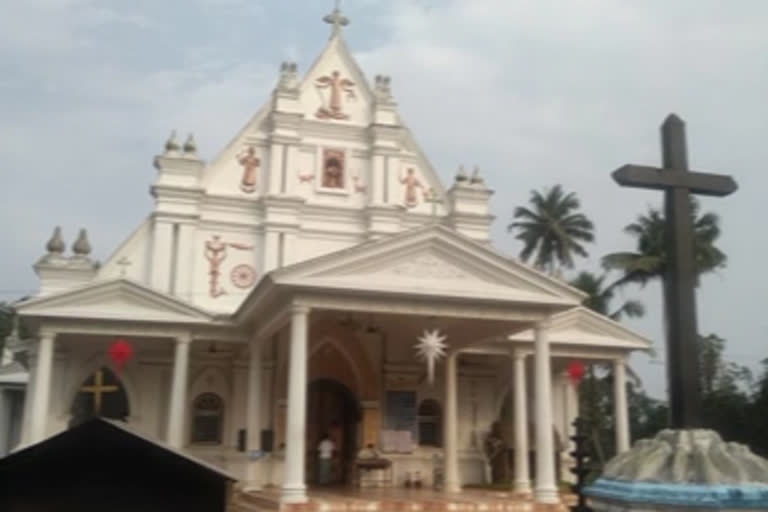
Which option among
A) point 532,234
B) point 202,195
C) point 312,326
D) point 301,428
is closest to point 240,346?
point 312,326

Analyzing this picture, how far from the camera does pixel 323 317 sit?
60.7ft

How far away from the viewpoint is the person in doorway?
18.7 metres

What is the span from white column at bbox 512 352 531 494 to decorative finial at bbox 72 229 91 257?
1009 cm

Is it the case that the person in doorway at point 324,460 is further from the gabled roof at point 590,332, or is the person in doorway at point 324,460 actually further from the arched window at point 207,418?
the gabled roof at point 590,332

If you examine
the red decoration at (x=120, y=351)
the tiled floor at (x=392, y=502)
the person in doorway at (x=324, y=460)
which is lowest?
the tiled floor at (x=392, y=502)

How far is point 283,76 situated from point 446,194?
522 cm

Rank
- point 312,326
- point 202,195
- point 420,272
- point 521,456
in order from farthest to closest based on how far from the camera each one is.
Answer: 1. point 202,195
2. point 312,326
3. point 521,456
4. point 420,272

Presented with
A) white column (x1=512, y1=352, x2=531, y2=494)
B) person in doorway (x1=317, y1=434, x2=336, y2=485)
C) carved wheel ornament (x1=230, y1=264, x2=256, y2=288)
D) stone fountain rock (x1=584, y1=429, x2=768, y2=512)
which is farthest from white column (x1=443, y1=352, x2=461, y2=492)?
stone fountain rock (x1=584, y1=429, x2=768, y2=512)

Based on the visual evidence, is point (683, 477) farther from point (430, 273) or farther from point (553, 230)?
point (553, 230)

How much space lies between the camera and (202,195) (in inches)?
792

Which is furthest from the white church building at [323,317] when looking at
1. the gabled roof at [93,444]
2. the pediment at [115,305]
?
the gabled roof at [93,444]

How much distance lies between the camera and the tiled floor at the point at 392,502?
13584 mm

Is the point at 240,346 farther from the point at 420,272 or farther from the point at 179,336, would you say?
the point at 420,272

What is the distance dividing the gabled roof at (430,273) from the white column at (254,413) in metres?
2.69
